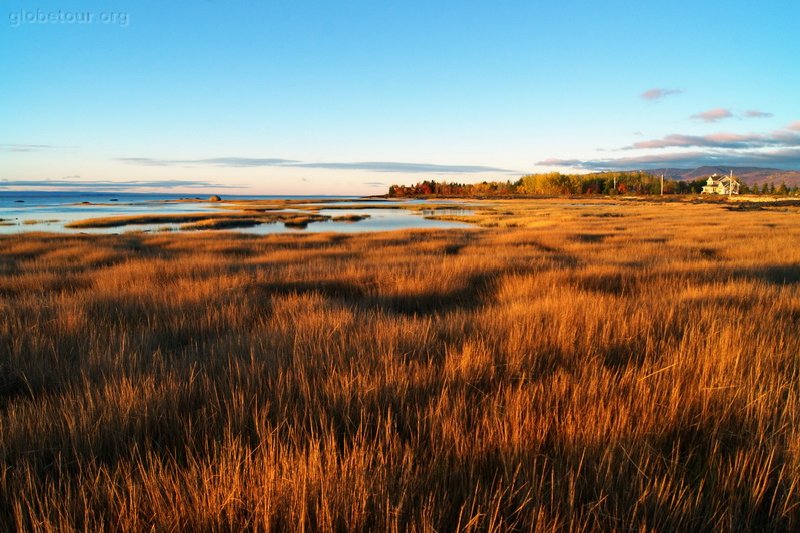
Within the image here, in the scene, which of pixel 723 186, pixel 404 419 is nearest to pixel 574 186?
pixel 723 186

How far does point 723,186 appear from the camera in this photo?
387 ft

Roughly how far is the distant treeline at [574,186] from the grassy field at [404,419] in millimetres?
136337

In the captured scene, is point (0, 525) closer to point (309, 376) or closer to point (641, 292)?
point (309, 376)

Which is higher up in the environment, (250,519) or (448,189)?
(448,189)

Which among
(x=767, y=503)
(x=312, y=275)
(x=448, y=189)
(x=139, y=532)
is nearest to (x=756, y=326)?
(x=767, y=503)

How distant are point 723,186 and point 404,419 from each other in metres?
152

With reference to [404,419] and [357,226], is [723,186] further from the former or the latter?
[404,419]

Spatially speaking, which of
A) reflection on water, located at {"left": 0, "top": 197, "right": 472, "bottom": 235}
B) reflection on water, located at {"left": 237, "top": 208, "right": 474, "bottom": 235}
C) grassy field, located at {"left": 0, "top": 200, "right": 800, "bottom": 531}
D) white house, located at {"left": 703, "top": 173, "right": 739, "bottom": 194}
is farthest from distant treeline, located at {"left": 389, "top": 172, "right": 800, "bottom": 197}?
grassy field, located at {"left": 0, "top": 200, "right": 800, "bottom": 531}

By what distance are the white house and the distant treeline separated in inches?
156

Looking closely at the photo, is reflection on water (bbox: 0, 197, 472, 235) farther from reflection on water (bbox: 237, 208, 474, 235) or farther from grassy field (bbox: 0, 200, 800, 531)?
Result: grassy field (bbox: 0, 200, 800, 531)

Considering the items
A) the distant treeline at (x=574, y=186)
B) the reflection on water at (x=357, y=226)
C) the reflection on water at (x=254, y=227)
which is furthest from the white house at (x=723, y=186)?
the reflection on water at (x=357, y=226)

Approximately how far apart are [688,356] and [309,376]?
10.9ft

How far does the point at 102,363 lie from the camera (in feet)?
11.5

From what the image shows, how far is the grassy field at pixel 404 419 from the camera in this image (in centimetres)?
174
